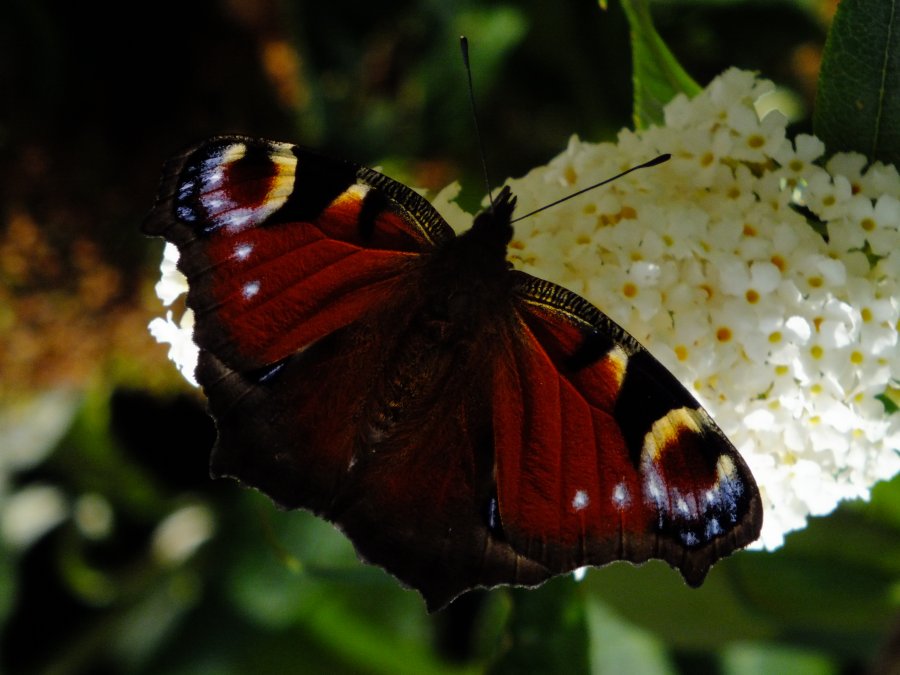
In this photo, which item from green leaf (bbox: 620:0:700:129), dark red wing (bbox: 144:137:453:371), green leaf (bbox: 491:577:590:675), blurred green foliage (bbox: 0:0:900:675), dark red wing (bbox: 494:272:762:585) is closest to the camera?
dark red wing (bbox: 494:272:762:585)

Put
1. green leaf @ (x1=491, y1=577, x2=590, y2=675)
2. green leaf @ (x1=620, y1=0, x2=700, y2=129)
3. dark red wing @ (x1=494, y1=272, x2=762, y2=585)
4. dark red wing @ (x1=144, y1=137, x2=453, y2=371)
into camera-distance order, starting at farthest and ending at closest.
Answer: green leaf @ (x1=491, y1=577, x2=590, y2=675)
green leaf @ (x1=620, y1=0, x2=700, y2=129)
dark red wing @ (x1=144, y1=137, x2=453, y2=371)
dark red wing @ (x1=494, y1=272, x2=762, y2=585)

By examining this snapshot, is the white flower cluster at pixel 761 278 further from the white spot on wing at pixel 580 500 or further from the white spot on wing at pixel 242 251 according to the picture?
the white spot on wing at pixel 242 251

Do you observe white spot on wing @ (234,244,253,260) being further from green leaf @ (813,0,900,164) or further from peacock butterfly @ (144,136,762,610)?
green leaf @ (813,0,900,164)

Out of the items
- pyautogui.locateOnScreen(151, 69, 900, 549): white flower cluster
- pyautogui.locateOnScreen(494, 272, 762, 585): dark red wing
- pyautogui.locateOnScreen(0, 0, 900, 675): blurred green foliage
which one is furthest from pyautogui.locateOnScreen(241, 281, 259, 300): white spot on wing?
pyautogui.locateOnScreen(0, 0, 900, 675): blurred green foliage

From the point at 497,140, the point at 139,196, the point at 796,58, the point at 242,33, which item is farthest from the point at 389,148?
the point at 796,58

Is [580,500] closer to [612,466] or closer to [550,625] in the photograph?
[612,466]

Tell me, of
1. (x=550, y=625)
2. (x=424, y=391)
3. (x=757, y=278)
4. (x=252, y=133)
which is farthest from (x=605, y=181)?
(x=252, y=133)

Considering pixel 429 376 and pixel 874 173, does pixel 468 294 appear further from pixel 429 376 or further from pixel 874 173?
pixel 874 173
